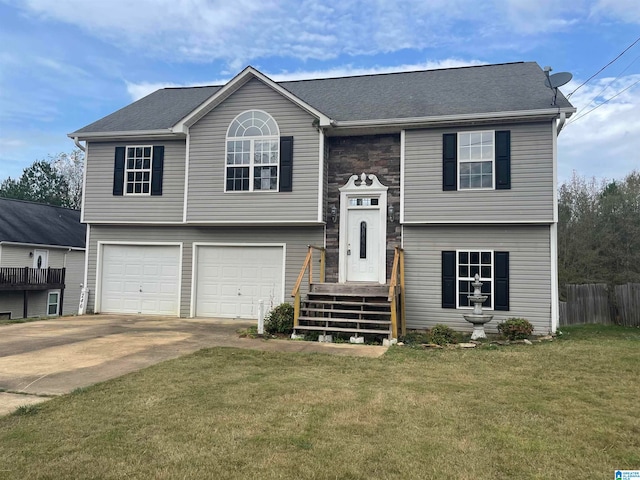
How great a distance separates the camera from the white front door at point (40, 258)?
2442cm

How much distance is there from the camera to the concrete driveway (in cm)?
602

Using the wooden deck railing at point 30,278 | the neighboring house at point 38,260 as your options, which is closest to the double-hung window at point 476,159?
the neighboring house at point 38,260

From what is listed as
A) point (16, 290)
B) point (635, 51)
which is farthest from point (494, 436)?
point (16, 290)

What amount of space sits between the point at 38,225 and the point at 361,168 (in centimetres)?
2123

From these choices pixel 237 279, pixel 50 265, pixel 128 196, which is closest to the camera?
pixel 237 279

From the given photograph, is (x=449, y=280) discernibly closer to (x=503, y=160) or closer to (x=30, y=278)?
(x=503, y=160)

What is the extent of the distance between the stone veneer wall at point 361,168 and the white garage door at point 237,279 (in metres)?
1.64

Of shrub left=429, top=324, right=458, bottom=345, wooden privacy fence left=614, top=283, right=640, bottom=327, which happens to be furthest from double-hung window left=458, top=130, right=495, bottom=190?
wooden privacy fence left=614, top=283, right=640, bottom=327

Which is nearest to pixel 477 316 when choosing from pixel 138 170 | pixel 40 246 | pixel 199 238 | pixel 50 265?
pixel 199 238

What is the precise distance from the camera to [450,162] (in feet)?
37.7

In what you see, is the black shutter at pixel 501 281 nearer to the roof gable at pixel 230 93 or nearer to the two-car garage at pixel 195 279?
the two-car garage at pixel 195 279

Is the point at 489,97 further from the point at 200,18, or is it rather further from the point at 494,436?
the point at 494,436

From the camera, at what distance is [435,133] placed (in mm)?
11672

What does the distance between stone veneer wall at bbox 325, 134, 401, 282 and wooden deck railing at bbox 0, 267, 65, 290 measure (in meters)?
18.4
